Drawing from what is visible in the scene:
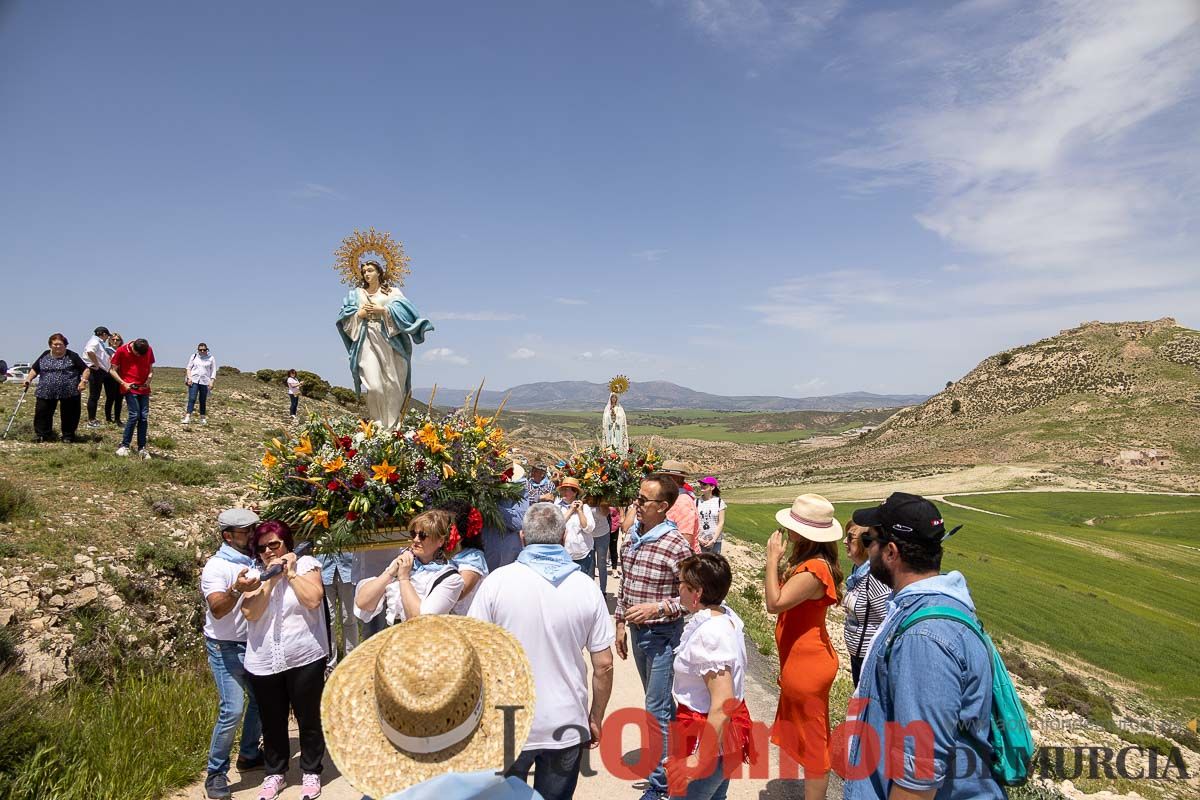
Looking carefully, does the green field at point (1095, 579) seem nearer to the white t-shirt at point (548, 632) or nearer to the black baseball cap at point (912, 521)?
the black baseball cap at point (912, 521)

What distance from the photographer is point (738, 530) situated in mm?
23750

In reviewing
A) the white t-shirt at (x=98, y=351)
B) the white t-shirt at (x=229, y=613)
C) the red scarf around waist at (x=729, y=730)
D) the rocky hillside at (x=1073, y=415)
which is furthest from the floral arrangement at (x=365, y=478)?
the rocky hillside at (x=1073, y=415)

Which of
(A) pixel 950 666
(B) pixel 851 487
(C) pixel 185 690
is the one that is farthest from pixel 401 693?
(B) pixel 851 487

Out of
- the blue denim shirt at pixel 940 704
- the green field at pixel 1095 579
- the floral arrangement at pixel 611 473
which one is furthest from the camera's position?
the green field at pixel 1095 579

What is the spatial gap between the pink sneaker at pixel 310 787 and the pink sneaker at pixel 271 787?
0.61 ft

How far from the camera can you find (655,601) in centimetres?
480

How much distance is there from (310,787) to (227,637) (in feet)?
4.30

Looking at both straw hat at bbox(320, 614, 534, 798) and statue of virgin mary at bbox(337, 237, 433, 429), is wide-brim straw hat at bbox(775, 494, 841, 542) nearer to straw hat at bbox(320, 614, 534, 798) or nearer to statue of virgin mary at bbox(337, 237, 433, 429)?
straw hat at bbox(320, 614, 534, 798)

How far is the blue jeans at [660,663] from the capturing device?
15.7 ft

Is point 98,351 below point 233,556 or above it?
above

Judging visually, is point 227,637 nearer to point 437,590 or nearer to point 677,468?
point 437,590

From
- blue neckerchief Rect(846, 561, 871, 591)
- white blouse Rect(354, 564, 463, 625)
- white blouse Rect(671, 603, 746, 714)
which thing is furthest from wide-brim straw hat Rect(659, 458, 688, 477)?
white blouse Rect(354, 564, 463, 625)

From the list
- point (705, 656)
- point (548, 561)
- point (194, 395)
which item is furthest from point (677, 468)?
point (194, 395)

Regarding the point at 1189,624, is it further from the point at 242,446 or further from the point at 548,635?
the point at 242,446
